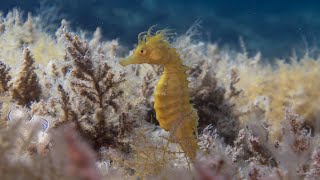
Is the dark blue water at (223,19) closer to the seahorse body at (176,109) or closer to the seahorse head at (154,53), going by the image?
the seahorse head at (154,53)

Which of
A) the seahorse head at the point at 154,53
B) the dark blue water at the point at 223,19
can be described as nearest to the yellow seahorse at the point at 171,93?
the seahorse head at the point at 154,53

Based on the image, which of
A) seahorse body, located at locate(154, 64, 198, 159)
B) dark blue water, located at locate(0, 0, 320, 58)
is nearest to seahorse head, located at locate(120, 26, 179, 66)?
seahorse body, located at locate(154, 64, 198, 159)

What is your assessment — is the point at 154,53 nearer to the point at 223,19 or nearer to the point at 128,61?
the point at 128,61

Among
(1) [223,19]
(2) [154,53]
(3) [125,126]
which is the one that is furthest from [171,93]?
(1) [223,19]

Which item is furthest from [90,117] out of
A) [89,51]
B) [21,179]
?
[21,179]

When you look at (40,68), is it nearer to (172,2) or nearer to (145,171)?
(145,171)

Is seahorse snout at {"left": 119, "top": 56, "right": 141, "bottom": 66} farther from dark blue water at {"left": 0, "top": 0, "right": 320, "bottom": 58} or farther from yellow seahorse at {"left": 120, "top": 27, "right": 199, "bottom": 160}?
dark blue water at {"left": 0, "top": 0, "right": 320, "bottom": 58}
